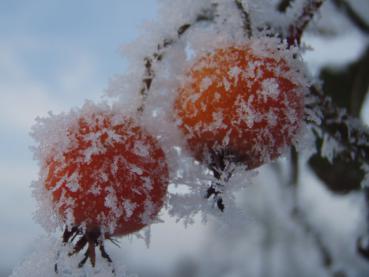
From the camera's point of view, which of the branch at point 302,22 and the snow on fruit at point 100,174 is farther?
the branch at point 302,22

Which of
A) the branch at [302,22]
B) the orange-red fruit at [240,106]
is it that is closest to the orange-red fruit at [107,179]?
the orange-red fruit at [240,106]

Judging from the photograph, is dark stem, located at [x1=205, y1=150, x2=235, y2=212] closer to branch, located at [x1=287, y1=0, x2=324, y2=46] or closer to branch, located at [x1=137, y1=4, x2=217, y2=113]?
branch, located at [x1=137, y1=4, x2=217, y2=113]

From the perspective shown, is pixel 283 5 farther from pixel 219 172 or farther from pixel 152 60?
pixel 219 172

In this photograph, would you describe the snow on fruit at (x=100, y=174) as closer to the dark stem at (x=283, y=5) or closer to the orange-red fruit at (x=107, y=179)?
the orange-red fruit at (x=107, y=179)

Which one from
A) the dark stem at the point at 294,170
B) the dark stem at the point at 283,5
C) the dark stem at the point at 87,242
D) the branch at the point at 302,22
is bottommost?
the dark stem at the point at 294,170

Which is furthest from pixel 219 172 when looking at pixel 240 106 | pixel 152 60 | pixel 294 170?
pixel 294 170

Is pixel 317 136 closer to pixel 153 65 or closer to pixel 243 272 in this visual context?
pixel 153 65

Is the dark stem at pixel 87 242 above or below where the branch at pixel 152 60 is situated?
below
